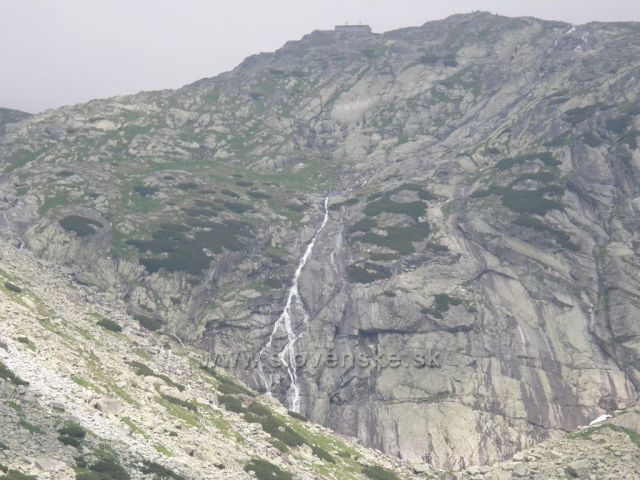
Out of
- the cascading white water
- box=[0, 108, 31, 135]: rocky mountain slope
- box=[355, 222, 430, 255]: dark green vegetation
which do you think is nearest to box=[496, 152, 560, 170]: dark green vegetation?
box=[355, 222, 430, 255]: dark green vegetation

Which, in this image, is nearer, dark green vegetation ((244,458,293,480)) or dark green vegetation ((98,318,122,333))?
dark green vegetation ((244,458,293,480))

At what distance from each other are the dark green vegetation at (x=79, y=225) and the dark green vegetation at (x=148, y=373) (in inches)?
1380

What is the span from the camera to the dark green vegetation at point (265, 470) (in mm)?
42750

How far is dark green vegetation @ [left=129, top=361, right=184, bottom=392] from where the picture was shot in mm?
52281

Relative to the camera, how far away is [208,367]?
2547 inches

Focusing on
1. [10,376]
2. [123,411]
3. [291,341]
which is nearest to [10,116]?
[291,341]

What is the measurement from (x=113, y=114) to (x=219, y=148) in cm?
2433

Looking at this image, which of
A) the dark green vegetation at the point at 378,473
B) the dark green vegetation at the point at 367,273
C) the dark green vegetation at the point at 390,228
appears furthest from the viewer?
the dark green vegetation at the point at 390,228

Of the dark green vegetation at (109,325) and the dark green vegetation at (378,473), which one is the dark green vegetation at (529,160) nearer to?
the dark green vegetation at (378,473)

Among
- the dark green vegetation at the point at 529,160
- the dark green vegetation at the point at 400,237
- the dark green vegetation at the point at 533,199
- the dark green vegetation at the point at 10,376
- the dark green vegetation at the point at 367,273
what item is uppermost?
the dark green vegetation at the point at 529,160

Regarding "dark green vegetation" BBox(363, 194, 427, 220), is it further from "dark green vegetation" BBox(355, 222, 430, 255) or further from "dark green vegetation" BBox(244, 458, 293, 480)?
"dark green vegetation" BBox(244, 458, 293, 480)

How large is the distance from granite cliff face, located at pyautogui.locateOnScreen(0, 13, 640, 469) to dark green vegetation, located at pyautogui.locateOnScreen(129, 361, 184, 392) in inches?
635

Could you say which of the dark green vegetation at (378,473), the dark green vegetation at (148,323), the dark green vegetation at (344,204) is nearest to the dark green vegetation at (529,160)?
the dark green vegetation at (344,204)

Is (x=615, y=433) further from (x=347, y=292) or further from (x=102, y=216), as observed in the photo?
(x=102, y=216)
